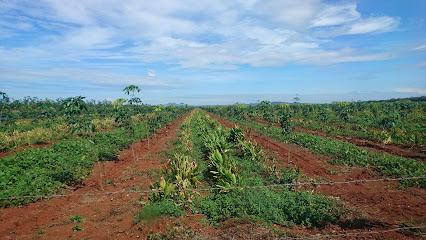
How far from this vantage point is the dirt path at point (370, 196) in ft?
16.6

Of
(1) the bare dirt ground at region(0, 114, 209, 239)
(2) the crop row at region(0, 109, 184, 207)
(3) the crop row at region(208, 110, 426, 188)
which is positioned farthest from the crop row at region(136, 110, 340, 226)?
(3) the crop row at region(208, 110, 426, 188)

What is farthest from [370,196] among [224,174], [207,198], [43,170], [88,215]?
[43,170]

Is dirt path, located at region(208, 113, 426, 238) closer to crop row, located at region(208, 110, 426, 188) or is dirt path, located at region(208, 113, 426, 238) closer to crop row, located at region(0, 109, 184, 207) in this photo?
crop row, located at region(208, 110, 426, 188)

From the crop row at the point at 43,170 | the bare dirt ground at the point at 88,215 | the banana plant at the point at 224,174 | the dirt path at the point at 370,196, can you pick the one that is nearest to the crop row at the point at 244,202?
the banana plant at the point at 224,174

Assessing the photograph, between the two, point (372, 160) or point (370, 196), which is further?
point (372, 160)

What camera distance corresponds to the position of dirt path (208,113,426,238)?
5.07 m

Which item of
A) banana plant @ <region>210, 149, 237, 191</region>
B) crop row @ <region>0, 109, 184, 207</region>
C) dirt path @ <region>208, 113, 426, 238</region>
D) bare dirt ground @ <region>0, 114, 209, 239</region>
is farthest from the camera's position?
banana plant @ <region>210, 149, 237, 191</region>

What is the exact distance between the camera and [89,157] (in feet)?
33.0

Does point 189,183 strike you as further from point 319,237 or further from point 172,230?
point 319,237

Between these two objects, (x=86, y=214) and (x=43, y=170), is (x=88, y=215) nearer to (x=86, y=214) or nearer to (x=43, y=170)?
(x=86, y=214)

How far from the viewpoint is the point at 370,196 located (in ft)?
21.3

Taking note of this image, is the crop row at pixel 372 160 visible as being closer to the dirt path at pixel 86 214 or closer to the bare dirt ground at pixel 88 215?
the bare dirt ground at pixel 88 215

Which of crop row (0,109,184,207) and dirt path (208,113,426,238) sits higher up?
crop row (0,109,184,207)

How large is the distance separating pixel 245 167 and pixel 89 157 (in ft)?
23.6
